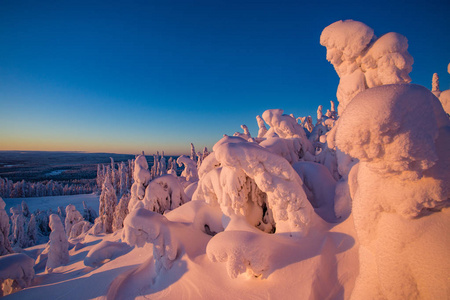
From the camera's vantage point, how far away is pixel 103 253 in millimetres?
6211

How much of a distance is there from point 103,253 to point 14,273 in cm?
212

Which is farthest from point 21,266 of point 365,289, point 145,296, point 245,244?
point 365,289

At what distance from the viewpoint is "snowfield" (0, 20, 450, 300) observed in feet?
5.21

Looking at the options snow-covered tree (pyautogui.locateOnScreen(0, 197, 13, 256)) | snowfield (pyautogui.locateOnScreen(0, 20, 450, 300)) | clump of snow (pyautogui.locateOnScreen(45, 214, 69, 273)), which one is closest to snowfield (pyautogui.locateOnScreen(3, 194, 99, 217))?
snow-covered tree (pyautogui.locateOnScreen(0, 197, 13, 256))

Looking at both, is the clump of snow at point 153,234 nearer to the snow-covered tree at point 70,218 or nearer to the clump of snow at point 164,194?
the clump of snow at point 164,194

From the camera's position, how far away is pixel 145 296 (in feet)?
Answer: 12.6

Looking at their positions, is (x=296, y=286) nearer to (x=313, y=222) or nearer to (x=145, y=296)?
(x=313, y=222)

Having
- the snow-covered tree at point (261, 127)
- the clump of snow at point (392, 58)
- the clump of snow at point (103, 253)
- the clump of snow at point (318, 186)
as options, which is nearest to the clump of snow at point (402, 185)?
the clump of snow at point (392, 58)

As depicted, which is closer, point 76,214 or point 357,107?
point 357,107

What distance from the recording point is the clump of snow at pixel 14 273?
542 centimetres

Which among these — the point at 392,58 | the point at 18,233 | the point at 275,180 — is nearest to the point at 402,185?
the point at 275,180

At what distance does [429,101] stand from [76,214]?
24.0m

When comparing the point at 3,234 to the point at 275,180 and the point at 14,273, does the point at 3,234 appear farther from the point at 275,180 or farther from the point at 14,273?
the point at 275,180

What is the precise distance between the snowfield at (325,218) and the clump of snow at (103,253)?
0.10 ft
